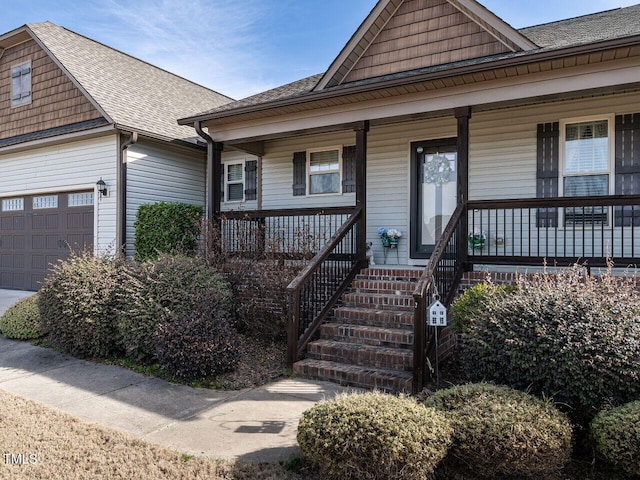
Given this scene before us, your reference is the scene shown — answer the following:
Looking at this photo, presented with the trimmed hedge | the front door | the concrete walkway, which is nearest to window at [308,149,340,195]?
the front door

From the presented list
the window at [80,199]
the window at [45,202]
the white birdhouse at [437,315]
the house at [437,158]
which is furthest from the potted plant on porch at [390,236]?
the window at [45,202]

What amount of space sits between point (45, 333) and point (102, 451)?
4.69m

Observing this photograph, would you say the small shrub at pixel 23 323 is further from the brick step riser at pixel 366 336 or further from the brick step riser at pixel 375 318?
the brick step riser at pixel 375 318

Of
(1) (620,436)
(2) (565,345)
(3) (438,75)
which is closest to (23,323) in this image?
(3) (438,75)

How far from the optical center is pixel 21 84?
41.0 feet

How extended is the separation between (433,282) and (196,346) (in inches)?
114

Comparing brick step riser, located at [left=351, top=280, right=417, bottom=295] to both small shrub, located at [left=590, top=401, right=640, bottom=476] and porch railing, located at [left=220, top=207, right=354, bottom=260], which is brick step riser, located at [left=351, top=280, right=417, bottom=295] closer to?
porch railing, located at [left=220, top=207, right=354, bottom=260]

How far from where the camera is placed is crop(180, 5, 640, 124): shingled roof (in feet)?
23.9

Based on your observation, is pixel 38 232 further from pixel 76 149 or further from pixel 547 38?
pixel 547 38

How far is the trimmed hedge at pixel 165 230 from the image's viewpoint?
31.5 feet

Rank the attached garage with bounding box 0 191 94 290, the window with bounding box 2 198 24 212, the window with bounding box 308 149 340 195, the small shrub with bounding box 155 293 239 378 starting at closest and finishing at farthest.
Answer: the small shrub with bounding box 155 293 239 378 < the window with bounding box 308 149 340 195 < the attached garage with bounding box 0 191 94 290 < the window with bounding box 2 198 24 212

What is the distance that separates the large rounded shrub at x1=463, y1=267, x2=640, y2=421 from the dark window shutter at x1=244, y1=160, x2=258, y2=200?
25.1ft

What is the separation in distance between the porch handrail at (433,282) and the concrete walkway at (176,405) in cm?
94

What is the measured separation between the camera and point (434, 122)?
8.88 meters
